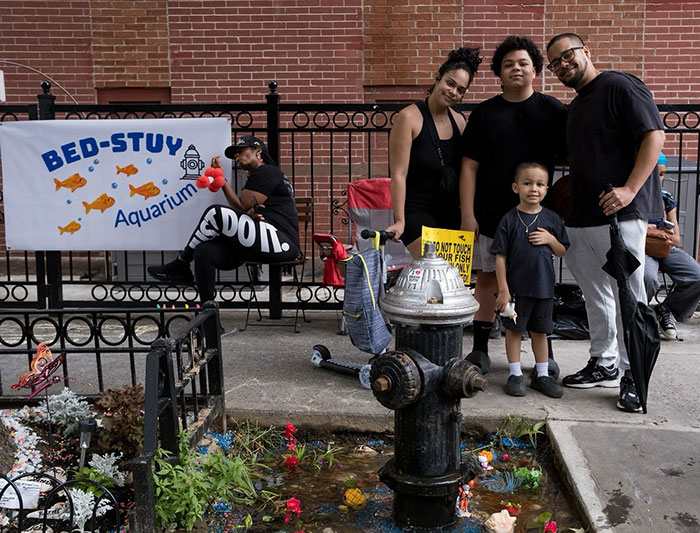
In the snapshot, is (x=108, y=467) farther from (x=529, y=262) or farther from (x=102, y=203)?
(x=102, y=203)

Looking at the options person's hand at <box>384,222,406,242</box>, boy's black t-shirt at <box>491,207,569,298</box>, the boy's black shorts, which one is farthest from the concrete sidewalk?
person's hand at <box>384,222,406,242</box>

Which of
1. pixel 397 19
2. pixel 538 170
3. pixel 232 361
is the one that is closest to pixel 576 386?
pixel 538 170

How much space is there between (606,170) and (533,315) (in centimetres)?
94

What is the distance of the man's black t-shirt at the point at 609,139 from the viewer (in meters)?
3.79

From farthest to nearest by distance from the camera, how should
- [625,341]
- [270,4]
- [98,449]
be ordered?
1. [270,4]
2. [625,341]
3. [98,449]

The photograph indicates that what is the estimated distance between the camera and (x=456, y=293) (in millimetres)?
2943

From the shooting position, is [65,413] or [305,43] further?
[305,43]

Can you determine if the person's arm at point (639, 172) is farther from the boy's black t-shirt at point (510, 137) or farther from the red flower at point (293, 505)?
the red flower at point (293, 505)

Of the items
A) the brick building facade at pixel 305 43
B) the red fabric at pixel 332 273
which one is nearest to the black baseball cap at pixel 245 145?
the red fabric at pixel 332 273

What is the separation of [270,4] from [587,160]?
6.80m

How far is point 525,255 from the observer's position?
407 centimetres

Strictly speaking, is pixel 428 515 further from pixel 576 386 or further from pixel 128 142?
pixel 128 142

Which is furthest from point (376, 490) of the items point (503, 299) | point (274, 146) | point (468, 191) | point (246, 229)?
point (274, 146)

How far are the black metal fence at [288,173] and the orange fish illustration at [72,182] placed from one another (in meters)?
0.59
